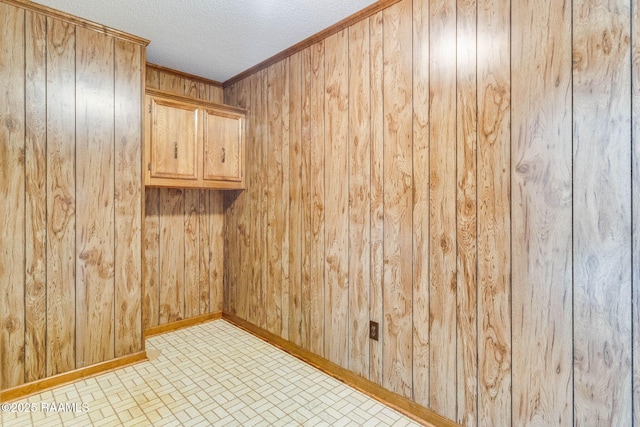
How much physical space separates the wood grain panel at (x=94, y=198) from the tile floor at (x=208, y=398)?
312 millimetres

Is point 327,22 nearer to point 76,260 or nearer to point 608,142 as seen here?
point 608,142

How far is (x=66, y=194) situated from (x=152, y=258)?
38.0 inches

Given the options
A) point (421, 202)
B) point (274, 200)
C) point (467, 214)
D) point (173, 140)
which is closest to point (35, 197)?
point (173, 140)

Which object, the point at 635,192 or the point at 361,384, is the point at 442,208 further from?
the point at 361,384

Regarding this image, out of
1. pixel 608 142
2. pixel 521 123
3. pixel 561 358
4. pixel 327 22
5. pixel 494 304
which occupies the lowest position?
pixel 561 358

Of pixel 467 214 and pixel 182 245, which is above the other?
pixel 467 214

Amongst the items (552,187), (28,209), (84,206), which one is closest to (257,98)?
(84,206)

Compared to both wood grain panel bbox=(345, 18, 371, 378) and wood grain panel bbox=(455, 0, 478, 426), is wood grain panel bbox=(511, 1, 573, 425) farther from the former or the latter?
wood grain panel bbox=(345, 18, 371, 378)

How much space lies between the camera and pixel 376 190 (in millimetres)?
1962

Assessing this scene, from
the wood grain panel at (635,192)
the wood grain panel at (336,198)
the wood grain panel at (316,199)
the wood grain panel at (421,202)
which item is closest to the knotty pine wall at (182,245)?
the wood grain panel at (316,199)

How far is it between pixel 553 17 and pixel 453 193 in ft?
2.72

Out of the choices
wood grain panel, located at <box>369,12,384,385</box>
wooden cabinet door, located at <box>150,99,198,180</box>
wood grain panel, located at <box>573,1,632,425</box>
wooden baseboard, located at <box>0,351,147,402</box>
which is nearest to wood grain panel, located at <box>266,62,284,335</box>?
wooden cabinet door, located at <box>150,99,198,180</box>

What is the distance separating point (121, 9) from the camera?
78.1 inches

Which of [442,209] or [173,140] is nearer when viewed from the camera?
[442,209]
